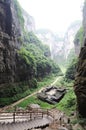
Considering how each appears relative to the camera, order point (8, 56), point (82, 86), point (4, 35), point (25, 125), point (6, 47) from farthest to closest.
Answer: point (4, 35) → point (8, 56) → point (6, 47) → point (82, 86) → point (25, 125)

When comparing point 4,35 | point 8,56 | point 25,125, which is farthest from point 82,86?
point 4,35

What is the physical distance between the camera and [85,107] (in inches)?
1160

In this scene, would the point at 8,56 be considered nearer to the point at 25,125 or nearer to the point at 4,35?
the point at 4,35

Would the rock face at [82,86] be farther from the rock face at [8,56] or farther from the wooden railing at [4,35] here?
the wooden railing at [4,35]

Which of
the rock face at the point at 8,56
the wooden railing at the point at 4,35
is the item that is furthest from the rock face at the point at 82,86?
the wooden railing at the point at 4,35

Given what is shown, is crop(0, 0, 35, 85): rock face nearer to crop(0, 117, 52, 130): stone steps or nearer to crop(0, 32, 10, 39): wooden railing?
crop(0, 32, 10, 39): wooden railing

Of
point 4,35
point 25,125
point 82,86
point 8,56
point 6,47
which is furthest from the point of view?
point 4,35

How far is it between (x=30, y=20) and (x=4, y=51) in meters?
151

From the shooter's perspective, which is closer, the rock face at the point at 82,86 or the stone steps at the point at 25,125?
the stone steps at the point at 25,125

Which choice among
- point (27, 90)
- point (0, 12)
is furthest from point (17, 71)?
point (0, 12)

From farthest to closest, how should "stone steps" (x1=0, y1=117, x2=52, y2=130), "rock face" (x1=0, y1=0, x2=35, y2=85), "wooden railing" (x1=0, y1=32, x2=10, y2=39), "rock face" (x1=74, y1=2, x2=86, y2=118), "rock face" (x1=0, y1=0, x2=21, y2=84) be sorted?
1. "wooden railing" (x1=0, y1=32, x2=10, y2=39)
2. "rock face" (x1=0, y1=0, x2=35, y2=85)
3. "rock face" (x1=0, y1=0, x2=21, y2=84)
4. "rock face" (x1=74, y1=2, x2=86, y2=118)
5. "stone steps" (x1=0, y1=117, x2=52, y2=130)

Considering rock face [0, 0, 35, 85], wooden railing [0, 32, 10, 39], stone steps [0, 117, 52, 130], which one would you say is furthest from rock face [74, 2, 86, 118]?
wooden railing [0, 32, 10, 39]

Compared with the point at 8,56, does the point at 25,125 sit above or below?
below

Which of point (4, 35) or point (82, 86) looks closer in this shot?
point (82, 86)
